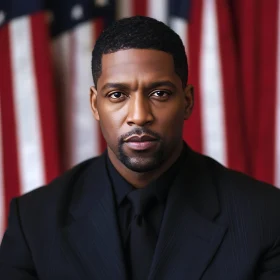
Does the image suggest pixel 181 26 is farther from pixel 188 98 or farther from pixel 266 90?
pixel 188 98

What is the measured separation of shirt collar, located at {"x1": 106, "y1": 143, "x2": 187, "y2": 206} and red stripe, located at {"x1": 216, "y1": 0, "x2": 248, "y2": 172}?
531mm

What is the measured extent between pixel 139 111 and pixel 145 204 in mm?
228

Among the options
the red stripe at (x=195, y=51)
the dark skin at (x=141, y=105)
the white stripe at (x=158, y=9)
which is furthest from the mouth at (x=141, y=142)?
the white stripe at (x=158, y=9)

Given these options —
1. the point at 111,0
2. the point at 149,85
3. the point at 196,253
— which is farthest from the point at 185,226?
the point at 111,0

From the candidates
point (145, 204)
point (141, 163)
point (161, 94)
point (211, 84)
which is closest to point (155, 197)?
point (145, 204)

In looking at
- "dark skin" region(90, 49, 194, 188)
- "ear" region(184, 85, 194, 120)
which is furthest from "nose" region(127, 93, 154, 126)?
"ear" region(184, 85, 194, 120)

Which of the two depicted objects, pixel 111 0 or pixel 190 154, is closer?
pixel 190 154

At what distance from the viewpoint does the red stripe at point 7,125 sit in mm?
1597

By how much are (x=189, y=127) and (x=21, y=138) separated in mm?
552

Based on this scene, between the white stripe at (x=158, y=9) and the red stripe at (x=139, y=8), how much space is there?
19 millimetres

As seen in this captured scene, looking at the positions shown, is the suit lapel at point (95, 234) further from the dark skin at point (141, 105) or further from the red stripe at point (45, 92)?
the red stripe at point (45, 92)

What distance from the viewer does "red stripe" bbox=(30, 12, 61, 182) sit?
5.19 feet

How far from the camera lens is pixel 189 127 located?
1662 mm

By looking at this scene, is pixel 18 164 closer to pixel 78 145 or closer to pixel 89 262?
pixel 78 145
